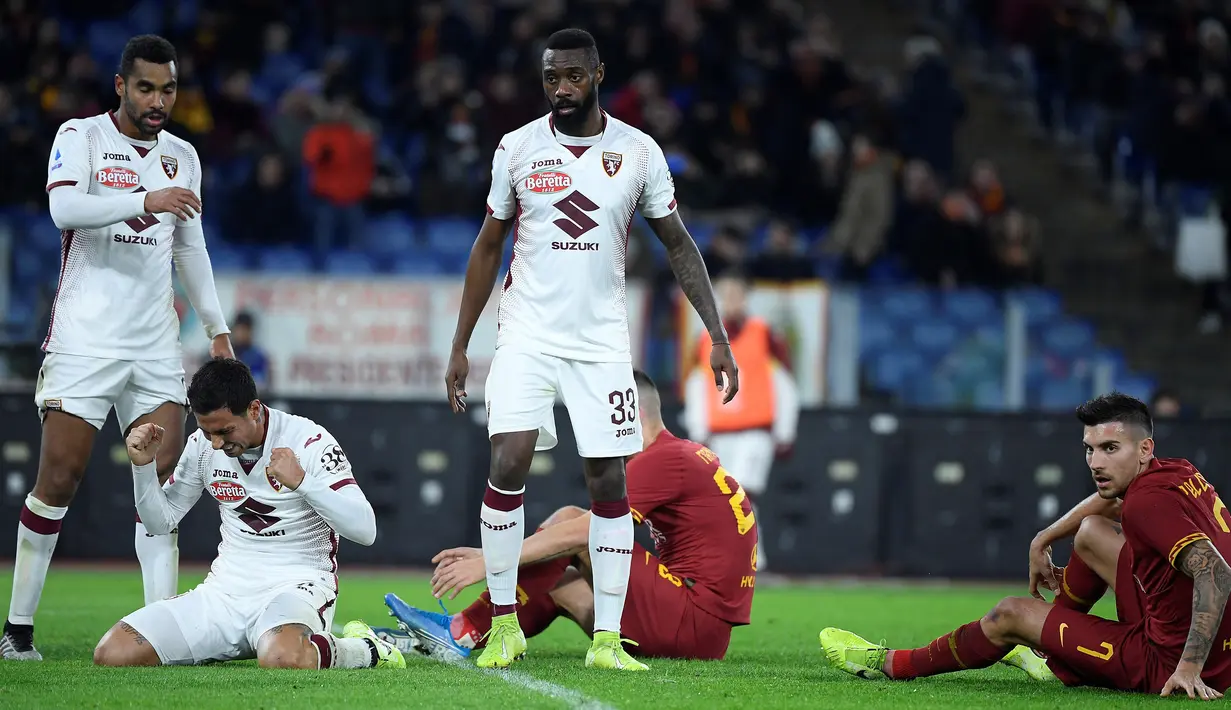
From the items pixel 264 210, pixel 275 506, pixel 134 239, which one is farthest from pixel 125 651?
pixel 264 210

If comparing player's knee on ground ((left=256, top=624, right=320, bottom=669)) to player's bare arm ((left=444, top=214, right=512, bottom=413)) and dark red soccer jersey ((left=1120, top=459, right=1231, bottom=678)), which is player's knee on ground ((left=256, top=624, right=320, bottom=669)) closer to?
player's bare arm ((left=444, top=214, right=512, bottom=413))

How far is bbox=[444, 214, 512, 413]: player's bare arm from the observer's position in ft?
22.6

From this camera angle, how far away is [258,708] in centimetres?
521

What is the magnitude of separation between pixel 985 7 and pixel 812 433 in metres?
10.5

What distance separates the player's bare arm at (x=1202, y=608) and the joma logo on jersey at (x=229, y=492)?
12.3 feet

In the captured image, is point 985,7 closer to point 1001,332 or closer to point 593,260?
point 1001,332

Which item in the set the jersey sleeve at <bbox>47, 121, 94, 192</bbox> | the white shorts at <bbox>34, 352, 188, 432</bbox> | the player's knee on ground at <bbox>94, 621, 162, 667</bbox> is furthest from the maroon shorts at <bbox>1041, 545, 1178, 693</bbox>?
the jersey sleeve at <bbox>47, 121, 94, 192</bbox>

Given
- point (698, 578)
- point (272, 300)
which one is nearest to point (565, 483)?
point (272, 300)

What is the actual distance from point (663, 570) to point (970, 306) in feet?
29.8

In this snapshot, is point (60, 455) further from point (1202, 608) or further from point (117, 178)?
point (1202, 608)

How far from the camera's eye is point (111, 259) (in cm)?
711

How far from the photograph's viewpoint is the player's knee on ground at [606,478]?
6691 millimetres

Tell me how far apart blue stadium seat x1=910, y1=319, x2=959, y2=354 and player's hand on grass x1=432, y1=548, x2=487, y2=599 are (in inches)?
363

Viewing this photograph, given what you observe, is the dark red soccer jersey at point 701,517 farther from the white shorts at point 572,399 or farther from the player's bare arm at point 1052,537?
the player's bare arm at point 1052,537
